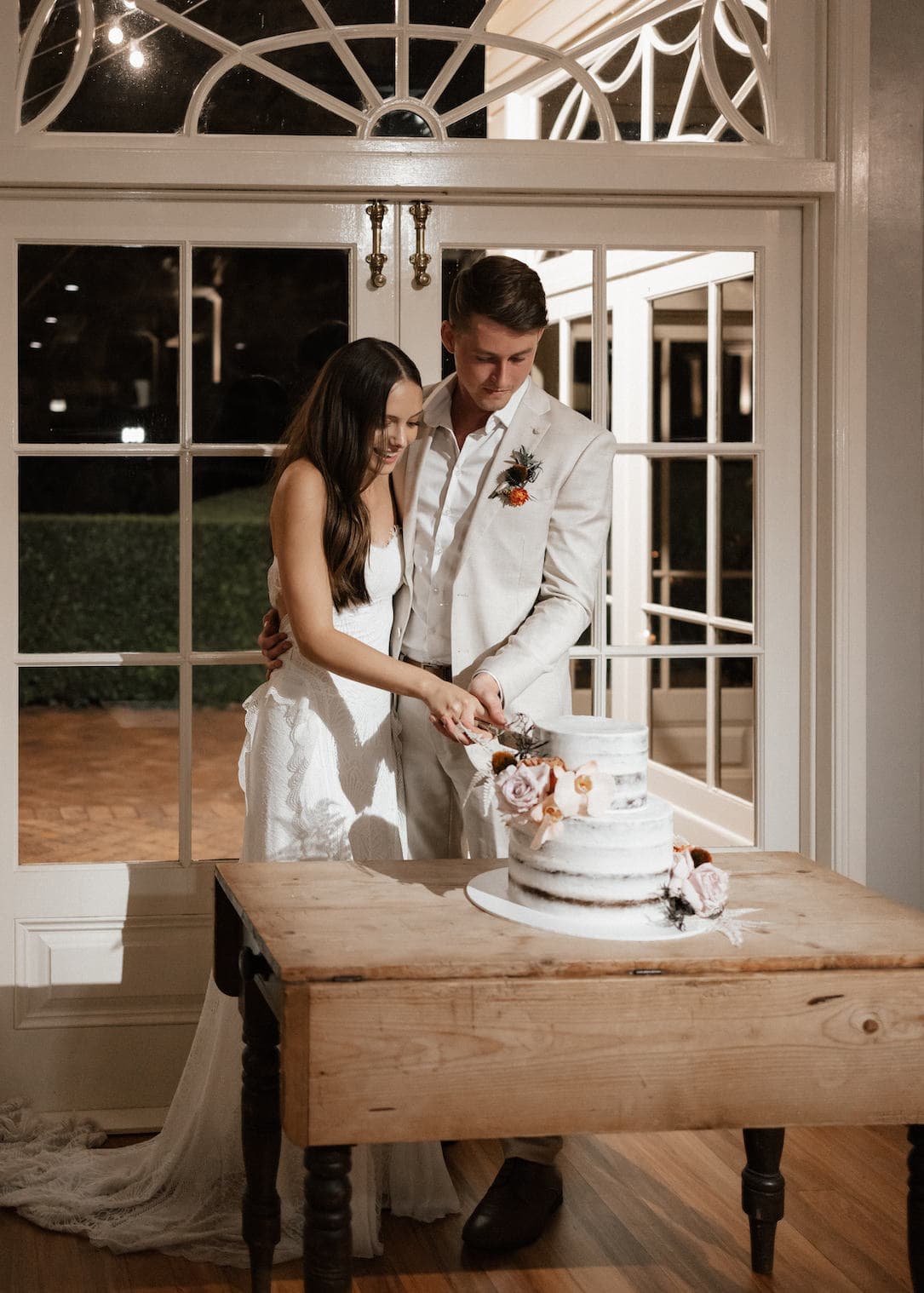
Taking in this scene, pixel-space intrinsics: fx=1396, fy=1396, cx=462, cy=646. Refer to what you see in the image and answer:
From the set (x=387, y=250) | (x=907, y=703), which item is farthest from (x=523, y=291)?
(x=907, y=703)

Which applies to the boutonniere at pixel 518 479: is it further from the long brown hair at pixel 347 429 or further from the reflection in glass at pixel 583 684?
the reflection in glass at pixel 583 684

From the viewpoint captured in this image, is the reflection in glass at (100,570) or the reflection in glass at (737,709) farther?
the reflection in glass at (100,570)

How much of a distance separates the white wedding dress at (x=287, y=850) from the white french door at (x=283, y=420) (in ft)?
1.64

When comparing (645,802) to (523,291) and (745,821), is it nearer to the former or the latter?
(523,291)

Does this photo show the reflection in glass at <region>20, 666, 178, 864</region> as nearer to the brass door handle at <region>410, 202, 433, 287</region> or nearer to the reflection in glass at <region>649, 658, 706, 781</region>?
the reflection in glass at <region>649, 658, 706, 781</region>

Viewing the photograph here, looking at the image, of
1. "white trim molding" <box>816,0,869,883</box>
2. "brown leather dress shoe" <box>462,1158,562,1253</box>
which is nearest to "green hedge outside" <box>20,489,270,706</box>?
"white trim molding" <box>816,0,869,883</box>

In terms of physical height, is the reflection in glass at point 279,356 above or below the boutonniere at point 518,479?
above

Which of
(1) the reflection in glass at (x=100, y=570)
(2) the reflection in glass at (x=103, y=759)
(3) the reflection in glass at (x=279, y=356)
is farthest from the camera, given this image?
(1) the reflection in glass at (x=100, y=570)

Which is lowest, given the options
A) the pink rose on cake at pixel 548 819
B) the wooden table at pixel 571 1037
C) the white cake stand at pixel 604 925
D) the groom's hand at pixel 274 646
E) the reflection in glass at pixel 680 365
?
the wooden table at pixel 571 1037

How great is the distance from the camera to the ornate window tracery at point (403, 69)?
3.15m

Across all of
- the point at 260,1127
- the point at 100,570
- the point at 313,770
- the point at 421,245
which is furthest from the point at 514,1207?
the point at 100,570

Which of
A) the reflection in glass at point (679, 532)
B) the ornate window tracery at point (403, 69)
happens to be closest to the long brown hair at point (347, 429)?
the ornate window tracery at point (403, 69)

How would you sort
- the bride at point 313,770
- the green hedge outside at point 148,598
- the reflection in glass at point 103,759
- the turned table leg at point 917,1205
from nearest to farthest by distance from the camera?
1. the turned table leg at point 917,1205
2. the bride at point 313,770
3. the reflection in glass at point 103,759
4. the green hedge outside at point 148,598

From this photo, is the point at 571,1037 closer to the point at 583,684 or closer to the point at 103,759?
the point at 583,684
